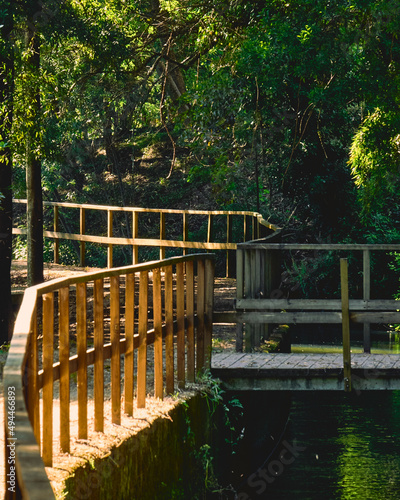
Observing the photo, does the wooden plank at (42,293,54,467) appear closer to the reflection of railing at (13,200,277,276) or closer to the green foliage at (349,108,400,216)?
the reflection of railing at (13,200,277,276)

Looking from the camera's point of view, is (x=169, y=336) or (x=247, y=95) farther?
(x=247, y=95)

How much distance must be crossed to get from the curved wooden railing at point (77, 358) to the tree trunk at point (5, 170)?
3.15m

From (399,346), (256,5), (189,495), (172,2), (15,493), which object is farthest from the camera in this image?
(172,2)

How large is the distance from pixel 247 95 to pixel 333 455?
8.63 metres

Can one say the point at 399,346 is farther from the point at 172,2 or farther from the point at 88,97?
the point at 88,97

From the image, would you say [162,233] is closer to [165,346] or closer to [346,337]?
[346,337]

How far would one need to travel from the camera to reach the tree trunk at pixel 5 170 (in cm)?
1062

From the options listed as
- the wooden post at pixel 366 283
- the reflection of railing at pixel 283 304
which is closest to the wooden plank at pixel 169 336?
the reflection of railing at pixel 283 304

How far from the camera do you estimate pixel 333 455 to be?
11.6 m

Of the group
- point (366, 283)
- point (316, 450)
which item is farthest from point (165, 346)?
point (316, 450)

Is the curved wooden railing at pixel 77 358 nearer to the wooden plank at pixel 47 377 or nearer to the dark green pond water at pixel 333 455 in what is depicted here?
the wooden plank at pixel 47 377

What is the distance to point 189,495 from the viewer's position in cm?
691

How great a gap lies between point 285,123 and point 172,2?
4.05 m

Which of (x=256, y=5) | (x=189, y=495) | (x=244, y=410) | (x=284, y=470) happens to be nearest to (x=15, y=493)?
(x=189, y=495)
